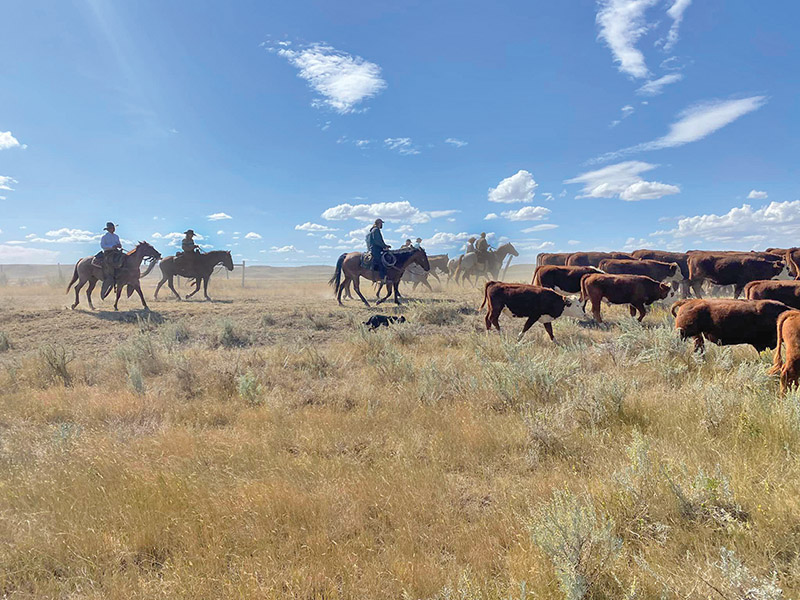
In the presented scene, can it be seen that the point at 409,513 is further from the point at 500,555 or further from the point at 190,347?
the point at 190,347

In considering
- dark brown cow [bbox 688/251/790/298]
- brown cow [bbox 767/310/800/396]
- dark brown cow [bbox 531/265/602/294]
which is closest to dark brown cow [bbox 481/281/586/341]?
dark brown cow [bbox 531/265/602/294]

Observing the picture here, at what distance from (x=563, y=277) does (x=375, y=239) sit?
6976 mm

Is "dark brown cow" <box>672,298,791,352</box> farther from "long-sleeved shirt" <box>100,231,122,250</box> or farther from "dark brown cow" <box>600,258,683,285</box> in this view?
"long-sleeved shirt" <box>100,231,122,250</box>

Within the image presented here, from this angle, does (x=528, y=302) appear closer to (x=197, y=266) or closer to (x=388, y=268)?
(x=388, y=268)

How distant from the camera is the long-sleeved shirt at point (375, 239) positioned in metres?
15.5

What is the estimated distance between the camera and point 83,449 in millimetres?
3539

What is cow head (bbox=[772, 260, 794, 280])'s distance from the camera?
42.8ft

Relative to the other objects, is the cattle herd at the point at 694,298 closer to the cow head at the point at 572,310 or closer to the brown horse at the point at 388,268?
the cow head at the point at 572,310

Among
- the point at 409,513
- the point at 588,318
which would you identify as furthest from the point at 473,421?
the point at 588,318

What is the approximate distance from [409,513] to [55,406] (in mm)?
4786

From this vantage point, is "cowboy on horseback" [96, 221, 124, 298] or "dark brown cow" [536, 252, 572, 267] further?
"dark brown cow" [536, 252, 572, 267]

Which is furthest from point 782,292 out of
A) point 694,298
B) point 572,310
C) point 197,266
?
point 197,266

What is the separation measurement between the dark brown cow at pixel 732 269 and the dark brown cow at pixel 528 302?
803 cm

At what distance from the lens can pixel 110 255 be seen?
44.7ft
